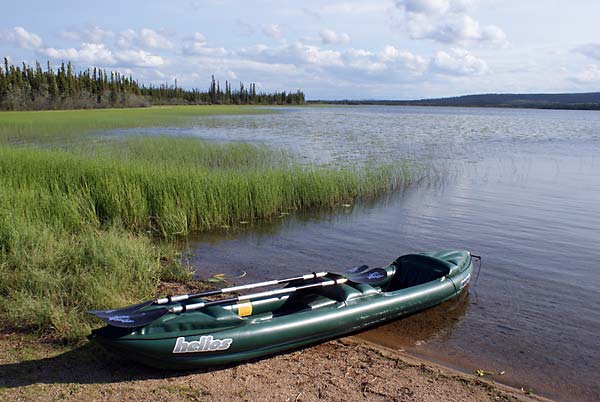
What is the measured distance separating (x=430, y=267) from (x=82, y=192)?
6.22m

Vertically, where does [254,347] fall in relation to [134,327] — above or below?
below

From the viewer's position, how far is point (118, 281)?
18.0 feet

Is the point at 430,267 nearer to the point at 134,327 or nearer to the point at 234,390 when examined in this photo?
the point at 234,390

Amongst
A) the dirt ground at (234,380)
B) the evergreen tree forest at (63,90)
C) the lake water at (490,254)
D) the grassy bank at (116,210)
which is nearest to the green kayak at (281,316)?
the dirt ground at (234,380)

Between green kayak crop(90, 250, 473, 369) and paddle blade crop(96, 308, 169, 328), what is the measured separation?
0.02 m

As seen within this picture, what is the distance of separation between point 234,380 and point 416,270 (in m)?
Result: 3.17

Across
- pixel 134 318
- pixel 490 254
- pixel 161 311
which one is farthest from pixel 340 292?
pixel 490 254

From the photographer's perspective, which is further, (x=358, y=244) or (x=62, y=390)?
(x=358, y=244)

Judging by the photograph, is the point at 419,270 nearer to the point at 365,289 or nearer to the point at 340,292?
the point at 365,289

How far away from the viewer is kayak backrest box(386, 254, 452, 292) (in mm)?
6441

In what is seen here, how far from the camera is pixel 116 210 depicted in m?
8.97

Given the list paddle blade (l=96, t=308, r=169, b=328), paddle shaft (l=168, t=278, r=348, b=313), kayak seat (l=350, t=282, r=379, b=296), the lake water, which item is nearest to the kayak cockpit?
the lake water

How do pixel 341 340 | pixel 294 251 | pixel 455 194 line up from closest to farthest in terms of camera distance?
pixel 341 340
pixel 294 251
pixel 455 194

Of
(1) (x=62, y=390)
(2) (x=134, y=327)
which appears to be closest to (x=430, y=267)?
(2) (x=134, y=327)
